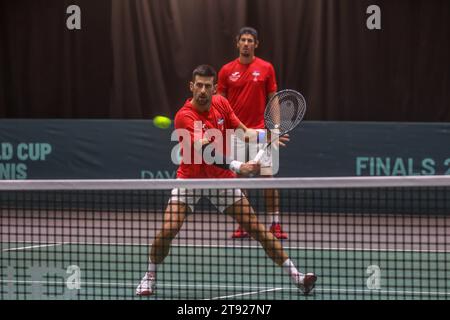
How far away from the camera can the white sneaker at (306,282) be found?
6.70m

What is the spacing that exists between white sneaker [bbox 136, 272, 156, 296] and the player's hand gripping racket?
125 cm

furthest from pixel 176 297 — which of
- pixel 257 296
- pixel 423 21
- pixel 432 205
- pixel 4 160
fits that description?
pixel 423 21

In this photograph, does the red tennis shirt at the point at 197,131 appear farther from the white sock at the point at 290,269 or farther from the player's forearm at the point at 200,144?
the white sock at the point at 290,269

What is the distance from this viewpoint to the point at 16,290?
273 inches

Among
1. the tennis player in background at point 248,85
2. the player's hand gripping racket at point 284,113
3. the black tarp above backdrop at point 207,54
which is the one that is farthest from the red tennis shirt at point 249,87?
the black tarp above backdrop at point 207,54

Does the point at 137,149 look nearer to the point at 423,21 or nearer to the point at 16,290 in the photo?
the point at 423,21

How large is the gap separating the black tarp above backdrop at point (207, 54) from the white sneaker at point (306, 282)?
5.68 meters

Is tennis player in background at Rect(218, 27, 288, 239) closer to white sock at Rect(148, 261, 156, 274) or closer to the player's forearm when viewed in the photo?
the player's forearm

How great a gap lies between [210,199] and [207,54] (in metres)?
5.89

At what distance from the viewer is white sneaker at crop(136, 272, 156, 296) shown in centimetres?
666

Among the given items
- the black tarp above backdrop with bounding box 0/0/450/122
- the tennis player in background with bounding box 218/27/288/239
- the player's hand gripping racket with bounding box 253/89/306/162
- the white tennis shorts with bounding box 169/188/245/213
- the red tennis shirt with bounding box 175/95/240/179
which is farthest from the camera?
the black tarp above backdrop with bounding box 0/0/450/122

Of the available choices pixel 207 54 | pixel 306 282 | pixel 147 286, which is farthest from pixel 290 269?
pixel 207 54

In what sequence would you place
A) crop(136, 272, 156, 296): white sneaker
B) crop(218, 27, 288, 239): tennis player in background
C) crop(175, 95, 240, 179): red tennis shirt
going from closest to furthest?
1. crop(136, 272, 156, 296): white sneaker
2. crop(175, 95, 240, 179): red tennis shirt
3. crop(218, 27, 288, 239): tennis player in background

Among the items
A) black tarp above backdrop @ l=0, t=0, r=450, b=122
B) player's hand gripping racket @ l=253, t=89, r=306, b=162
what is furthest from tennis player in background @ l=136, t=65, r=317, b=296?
black tarp above backdrop @ l=0, t=0, r=450, b=122
